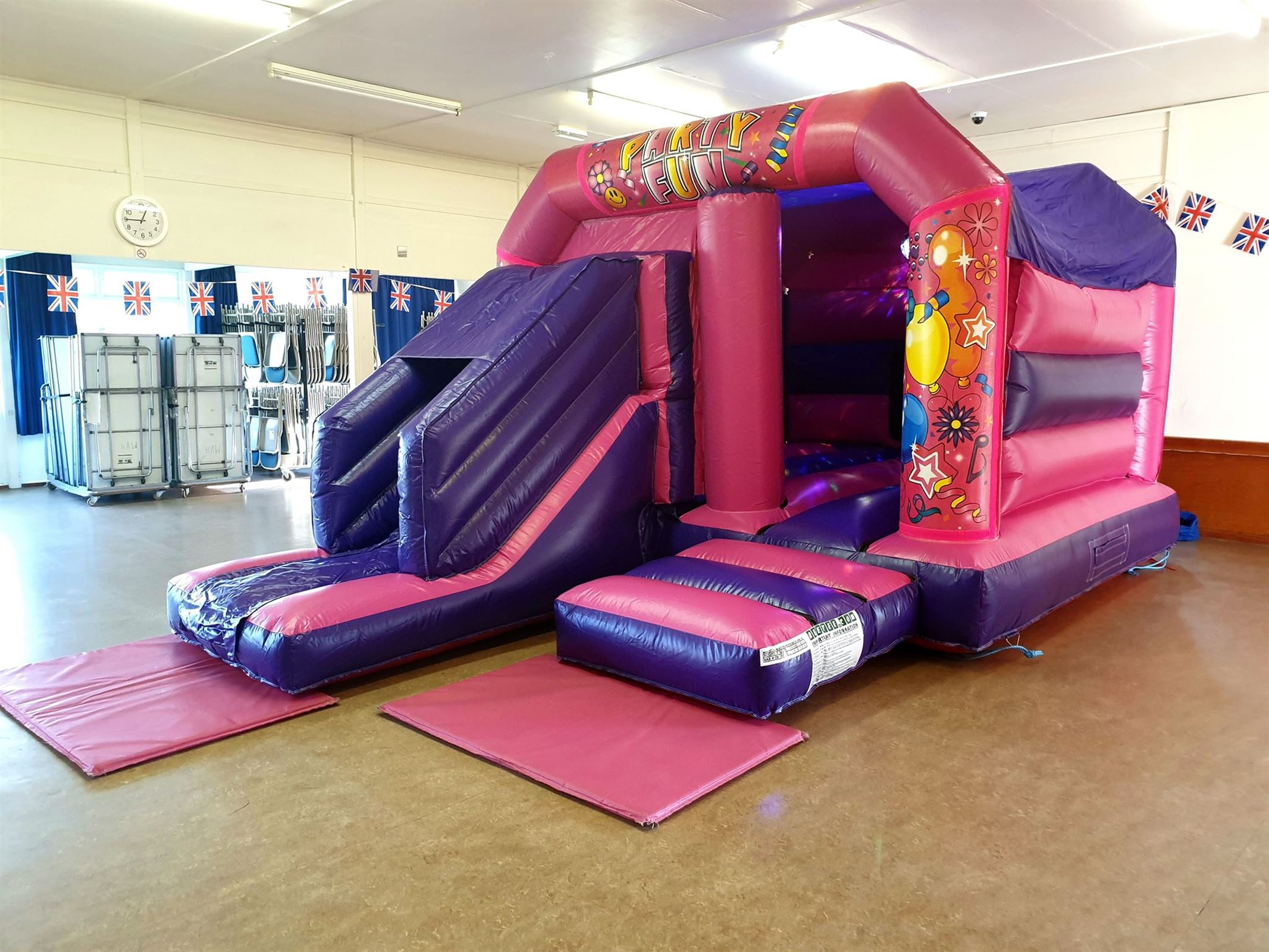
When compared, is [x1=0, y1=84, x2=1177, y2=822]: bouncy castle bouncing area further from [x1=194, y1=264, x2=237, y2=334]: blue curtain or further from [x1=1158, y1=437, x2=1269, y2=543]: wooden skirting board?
[x1=194, y1=264, x2=237, y2=334]: blue curtain

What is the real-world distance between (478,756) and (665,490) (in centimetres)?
184

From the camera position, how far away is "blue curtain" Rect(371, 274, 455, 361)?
984cm

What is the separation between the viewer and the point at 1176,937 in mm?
2018

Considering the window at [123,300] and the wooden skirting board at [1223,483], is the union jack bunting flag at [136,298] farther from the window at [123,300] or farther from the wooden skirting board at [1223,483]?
the wooden skirting board at [1223,483]

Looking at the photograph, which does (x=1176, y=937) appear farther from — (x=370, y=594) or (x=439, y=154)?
(x=439, y=154)

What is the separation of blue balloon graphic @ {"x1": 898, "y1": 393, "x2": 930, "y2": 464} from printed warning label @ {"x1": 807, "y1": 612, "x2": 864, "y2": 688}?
0.83m

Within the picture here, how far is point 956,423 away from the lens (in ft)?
12.1

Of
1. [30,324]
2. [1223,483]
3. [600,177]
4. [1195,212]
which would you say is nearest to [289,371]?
[30,324]

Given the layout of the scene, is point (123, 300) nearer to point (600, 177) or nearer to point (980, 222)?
point (600, 177)

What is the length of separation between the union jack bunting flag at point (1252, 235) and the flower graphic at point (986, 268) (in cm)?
417

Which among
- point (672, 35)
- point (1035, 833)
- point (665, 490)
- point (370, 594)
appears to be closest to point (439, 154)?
point (672, 35)

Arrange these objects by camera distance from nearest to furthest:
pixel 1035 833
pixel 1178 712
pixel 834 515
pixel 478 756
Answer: pixel 1035 833, pixel 478 756, pixel 1178 712, pixel 834 515

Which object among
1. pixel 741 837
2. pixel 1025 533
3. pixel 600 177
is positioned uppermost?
pixel 600 177

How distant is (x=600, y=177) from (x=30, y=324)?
612cm
